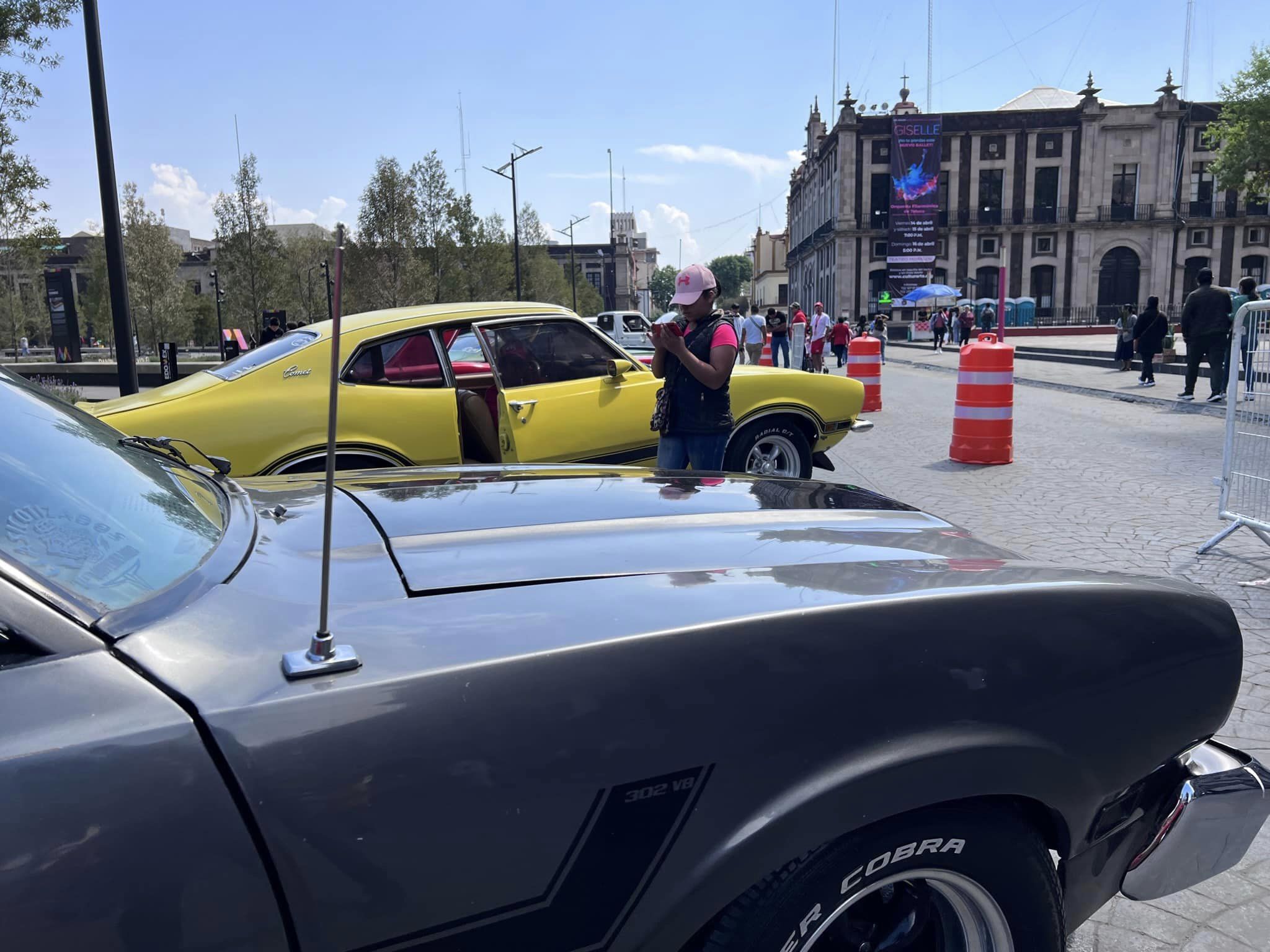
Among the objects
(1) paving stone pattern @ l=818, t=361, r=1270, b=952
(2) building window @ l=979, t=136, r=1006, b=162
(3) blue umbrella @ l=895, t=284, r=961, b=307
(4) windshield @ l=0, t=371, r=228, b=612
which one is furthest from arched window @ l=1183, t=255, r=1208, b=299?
(4) windshield @ l=0, t=371, r=228, b=612

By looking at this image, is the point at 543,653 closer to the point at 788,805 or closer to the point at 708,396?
the point at 788,805

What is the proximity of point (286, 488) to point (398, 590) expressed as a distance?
106 cm

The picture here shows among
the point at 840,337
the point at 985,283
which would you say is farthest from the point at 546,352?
the point at 985,283

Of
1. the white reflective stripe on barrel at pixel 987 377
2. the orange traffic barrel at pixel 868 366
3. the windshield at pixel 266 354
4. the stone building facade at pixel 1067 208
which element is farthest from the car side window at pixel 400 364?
the stone building facade at pixel 1067 208

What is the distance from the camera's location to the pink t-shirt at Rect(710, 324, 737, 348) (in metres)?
5.03

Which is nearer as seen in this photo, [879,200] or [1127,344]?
[1127,344]

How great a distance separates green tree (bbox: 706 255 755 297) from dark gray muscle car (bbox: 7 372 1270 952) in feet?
590

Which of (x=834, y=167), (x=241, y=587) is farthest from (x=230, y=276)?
(x=834, y=167)

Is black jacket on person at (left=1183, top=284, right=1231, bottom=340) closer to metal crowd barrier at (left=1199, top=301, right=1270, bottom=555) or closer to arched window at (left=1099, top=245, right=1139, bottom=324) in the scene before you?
metal crowd barrier at (left=1199, top=301, right=1270, bottom=555)

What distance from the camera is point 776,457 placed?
24.1ft

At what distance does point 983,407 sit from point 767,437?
330 cm

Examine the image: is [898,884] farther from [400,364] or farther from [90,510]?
[400,364]

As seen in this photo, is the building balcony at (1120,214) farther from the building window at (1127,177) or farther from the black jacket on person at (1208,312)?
the black jacket on person at (1208,312)

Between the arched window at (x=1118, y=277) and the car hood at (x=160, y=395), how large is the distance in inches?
2720
